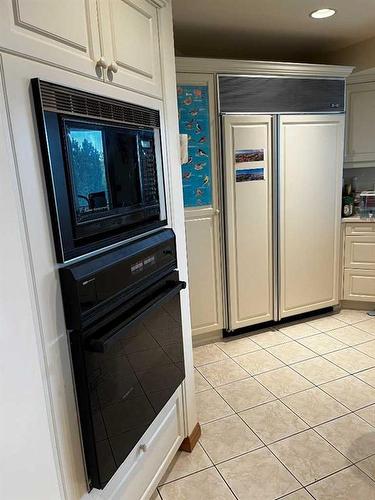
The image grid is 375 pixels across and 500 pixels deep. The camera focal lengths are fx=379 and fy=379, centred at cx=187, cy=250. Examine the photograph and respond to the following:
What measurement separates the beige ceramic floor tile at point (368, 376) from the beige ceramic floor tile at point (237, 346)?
786mm

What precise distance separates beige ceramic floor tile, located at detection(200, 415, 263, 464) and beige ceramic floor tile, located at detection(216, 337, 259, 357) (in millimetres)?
805

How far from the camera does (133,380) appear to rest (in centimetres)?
141

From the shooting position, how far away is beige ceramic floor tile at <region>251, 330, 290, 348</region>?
317 centimetres

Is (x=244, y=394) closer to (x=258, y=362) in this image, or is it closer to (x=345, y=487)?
(x=258, y=362)

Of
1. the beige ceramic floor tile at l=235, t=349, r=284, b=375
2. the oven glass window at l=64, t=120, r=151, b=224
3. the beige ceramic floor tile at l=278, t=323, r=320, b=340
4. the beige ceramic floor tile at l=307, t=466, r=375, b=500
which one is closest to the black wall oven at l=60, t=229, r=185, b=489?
the oven glass window at l=64, t=120, r=151, b=224

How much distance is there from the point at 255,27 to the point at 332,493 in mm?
2954

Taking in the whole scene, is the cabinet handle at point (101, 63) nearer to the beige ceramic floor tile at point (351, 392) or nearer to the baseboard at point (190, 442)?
the baseboard at point (190, 442)

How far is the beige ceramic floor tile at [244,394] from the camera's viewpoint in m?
2.38

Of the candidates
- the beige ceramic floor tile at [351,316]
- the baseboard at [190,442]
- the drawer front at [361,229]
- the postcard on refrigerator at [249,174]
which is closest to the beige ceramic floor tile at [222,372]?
the baseboard at [190,442]

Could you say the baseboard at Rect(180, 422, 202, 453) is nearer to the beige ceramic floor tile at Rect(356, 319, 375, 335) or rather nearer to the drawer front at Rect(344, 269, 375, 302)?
the beige ceramic floor tile at Rect(356, 319, 375, 335)

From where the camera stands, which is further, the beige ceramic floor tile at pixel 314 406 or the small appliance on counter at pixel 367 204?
the small appliance on counter at pixel 367 204

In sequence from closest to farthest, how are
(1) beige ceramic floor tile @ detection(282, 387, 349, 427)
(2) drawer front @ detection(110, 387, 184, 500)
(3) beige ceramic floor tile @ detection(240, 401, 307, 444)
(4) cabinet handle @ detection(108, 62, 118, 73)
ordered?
(4) cabinet handle @ detection(108, 62, 118, 73)
(2) drawer front @ detection(110, 387, 184, 500)
(3) beige ceramic floor tile @ detection(240, 401, 307, 444)
(1) beige ceramic floor tile @ detection(282, 387, 349, 427)

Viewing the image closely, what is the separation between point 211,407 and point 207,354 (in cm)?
69

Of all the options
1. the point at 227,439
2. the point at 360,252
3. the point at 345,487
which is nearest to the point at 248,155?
the point at 360,252
